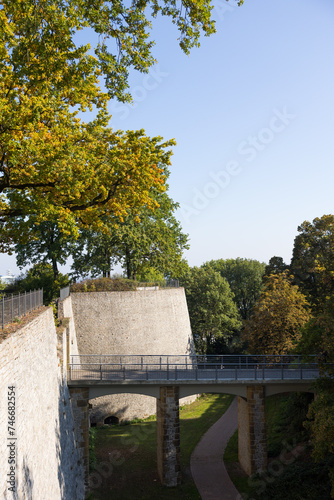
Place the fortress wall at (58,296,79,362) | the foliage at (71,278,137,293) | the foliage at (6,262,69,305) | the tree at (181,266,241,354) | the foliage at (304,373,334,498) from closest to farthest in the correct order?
the foliage at (304,373,334,498), the fortress wall at (58,296,79,362), the foliage at (71,278,137,293), the foliage at (6,262,69,305), the tree at (181,266,241,354)

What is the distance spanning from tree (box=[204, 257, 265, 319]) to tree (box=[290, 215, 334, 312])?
20.3 m

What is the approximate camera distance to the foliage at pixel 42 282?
3772 centimetres

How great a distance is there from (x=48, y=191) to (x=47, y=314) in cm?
671

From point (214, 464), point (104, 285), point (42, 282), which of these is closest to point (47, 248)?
point (42, 282)

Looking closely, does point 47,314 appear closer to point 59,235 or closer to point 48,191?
point 48,191

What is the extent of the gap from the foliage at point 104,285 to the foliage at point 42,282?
3.65m

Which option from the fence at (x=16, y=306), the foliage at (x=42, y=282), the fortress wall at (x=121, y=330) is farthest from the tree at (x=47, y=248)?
the fence at (x=16, y=306)

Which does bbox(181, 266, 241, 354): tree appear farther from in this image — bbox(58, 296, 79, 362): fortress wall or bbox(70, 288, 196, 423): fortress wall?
bbox(58, 296, 79, 362): fortress wall

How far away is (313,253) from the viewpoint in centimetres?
3831

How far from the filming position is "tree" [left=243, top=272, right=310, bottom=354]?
32531mm

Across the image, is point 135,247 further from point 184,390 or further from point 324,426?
point 324,426

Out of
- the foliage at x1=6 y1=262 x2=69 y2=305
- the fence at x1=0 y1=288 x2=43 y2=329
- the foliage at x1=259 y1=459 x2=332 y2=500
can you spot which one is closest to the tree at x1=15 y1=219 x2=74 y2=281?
the foliage at x1=6 y1=262 x2=69 y2=305

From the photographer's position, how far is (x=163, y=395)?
83.5ft

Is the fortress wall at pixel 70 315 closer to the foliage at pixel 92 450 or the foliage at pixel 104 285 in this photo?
the foliage at pixel 104 285
